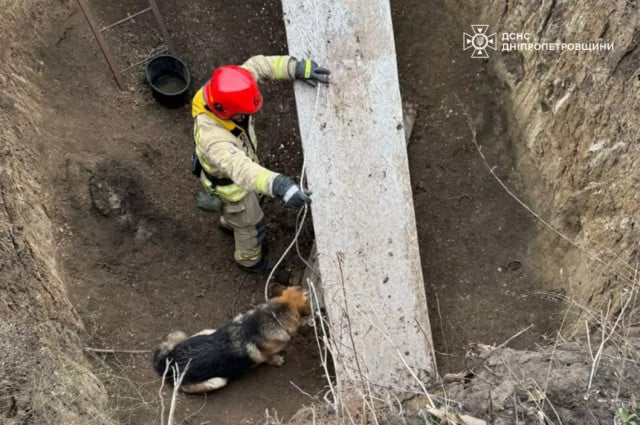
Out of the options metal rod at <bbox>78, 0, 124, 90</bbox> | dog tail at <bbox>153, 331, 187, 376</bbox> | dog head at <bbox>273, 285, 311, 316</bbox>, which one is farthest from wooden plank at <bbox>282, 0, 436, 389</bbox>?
metal rod at <bbox>78, 0, 124, 90</bbox>

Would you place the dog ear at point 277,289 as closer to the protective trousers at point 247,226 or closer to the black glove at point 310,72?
the protective trousers at point 247,226

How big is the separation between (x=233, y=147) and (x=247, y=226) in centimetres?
105

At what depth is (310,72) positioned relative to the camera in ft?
14.6

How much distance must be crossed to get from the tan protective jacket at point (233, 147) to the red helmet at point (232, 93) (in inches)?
6.2

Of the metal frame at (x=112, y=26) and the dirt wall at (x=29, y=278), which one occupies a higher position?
the metal frame at (x=112, y=26)

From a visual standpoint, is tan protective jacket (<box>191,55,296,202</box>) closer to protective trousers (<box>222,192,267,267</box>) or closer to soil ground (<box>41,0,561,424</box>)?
protective trousers (<box>222,192,267,267</box>)

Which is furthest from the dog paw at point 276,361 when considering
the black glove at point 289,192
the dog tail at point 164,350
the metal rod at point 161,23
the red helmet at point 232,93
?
the metal rod at point 161,23

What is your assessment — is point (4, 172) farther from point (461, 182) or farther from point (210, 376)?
point (461, 182)

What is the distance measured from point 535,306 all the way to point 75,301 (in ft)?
13.2

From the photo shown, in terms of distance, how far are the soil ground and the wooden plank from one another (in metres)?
0.59

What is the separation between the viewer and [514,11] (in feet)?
15.9

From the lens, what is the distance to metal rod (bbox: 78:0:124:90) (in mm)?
4980

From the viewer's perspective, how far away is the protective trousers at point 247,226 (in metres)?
4.81

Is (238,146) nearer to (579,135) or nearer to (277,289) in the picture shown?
(277,289)
